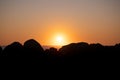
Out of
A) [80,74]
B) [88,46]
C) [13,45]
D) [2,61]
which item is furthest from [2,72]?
[88,46]

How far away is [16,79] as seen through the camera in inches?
1234

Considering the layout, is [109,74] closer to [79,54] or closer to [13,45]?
[79,54]

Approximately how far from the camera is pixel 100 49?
1492 inches

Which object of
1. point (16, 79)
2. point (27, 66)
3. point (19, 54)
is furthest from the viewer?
point (19, 54)

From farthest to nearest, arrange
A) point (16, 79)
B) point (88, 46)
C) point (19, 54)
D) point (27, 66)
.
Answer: point (88, 46) < point (19, 54) < point (27, 66) < point (16, 79)

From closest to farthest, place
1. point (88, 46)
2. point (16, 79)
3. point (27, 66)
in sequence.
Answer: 1. point (16, 79)
2. point (27, 66)
3. point (88, 46)

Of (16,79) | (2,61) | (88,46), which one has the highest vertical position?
(88,46)

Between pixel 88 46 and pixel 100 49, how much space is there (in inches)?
89.7

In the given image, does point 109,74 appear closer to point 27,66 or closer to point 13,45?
point 27,66

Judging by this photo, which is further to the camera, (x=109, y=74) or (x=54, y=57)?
(x=54, y=57)

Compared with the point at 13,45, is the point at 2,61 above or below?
below

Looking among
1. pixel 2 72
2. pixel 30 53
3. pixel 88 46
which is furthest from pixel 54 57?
pixel 2 72

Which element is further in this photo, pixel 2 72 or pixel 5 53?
pixel 5 53

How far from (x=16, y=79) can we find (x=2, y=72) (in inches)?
131
